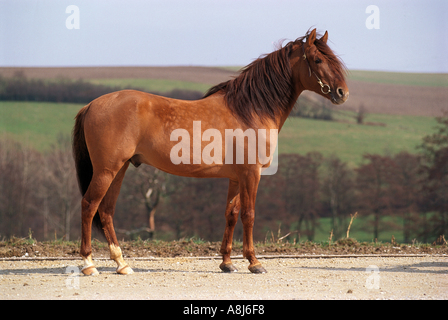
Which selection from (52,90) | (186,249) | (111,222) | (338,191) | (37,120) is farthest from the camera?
(37,120)

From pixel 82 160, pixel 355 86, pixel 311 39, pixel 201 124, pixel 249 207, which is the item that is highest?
pixel 355 86

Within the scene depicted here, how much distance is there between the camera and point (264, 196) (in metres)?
30.2

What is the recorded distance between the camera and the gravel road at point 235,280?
426 centimetres

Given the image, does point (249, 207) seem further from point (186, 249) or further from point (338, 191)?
point (338, 191)

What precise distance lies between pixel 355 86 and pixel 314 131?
18.4 feet

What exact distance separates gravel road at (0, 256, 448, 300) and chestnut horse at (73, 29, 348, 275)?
47 centimetres

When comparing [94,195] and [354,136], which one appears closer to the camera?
[94,195]

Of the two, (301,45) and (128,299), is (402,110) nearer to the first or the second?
(301,45)

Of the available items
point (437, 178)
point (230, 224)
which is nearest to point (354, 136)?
point (437, 178)

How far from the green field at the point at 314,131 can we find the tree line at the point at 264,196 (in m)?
2.11

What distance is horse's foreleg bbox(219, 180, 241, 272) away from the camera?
5.74 metres

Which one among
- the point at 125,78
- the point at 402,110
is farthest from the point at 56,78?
the point at 402,110

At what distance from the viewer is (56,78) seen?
121 ft

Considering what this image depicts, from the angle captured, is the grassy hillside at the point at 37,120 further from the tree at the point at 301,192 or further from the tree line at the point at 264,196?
the tree at the point at 301,192
